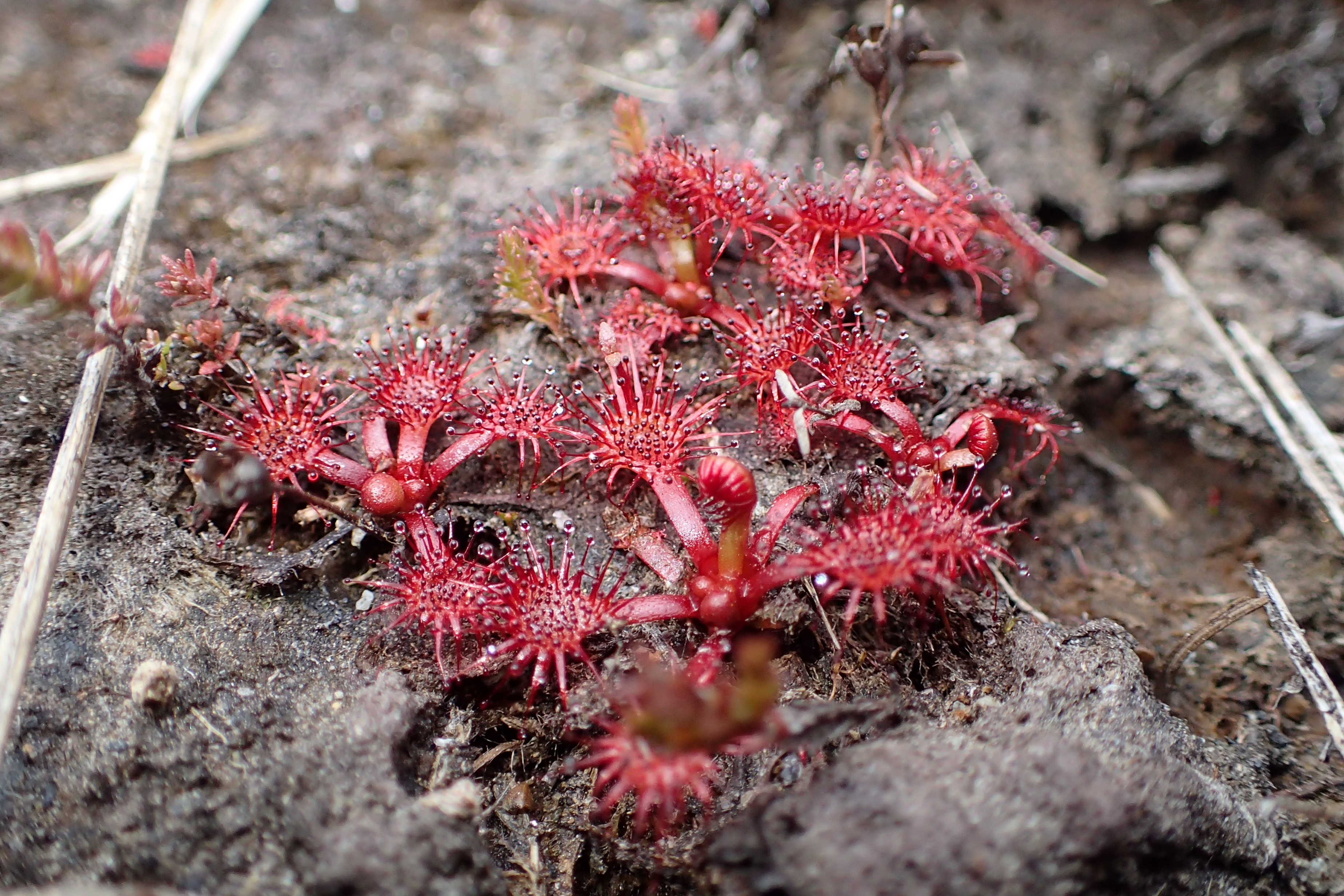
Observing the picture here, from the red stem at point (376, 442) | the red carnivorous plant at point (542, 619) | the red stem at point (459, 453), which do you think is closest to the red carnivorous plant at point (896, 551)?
the red carnivorous plant at point (542, 619)

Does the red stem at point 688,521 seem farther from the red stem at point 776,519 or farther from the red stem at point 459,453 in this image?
the red stem at point 459,453

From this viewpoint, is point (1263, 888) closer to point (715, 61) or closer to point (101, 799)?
point (101, 799)

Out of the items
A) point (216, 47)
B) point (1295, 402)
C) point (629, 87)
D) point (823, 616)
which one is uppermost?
point (216, 47)

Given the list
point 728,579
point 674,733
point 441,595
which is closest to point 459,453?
point 441,595

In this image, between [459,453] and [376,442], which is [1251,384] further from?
[376,442]

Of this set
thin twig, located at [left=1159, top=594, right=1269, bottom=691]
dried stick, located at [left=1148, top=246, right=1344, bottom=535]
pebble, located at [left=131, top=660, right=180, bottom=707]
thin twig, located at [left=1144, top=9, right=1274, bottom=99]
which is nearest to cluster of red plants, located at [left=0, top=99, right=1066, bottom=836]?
pebble, located at [left=131, top=660, right=180, bottom=707]

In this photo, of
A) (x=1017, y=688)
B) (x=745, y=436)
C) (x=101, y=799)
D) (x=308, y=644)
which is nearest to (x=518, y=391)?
(x=745, y=436)
